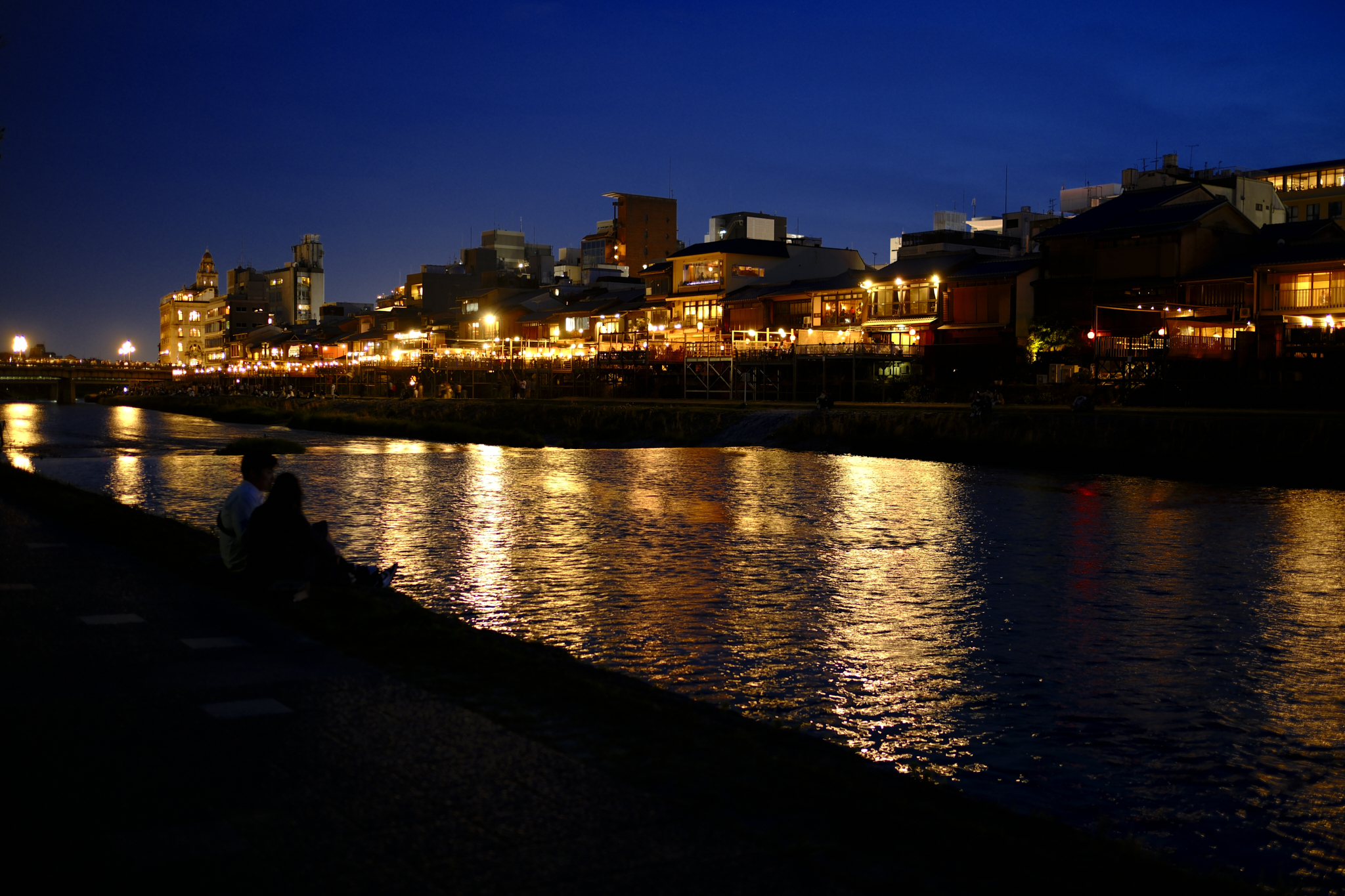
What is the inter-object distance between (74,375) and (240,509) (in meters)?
126

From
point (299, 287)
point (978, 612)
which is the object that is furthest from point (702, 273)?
point (299, 287)

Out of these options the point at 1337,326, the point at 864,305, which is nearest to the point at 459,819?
the point at 1337,326

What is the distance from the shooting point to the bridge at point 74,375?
113m

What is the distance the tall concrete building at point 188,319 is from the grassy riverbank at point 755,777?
168525 millimetres

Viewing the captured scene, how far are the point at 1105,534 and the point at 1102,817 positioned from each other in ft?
46.1

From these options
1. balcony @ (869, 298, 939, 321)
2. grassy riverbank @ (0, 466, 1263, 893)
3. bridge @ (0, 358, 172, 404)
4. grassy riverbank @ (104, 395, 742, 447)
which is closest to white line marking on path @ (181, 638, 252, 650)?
grassy riverbank @ (0, 466, 1263, 893)

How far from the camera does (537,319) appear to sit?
85.0 m

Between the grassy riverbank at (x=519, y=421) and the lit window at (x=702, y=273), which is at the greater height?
the lit window at (x=702, y=273)

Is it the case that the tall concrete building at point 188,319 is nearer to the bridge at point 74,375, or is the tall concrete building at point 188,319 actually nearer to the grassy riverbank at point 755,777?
the bridge at point 74,375

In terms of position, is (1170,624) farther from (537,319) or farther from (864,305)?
(537,319)

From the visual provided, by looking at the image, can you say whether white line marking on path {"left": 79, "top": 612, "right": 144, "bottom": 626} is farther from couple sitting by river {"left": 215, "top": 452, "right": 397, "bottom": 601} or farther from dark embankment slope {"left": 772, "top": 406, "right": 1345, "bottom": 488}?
dark embankment slope {"left": 772, "top": 406, "right": 1345, "bottom": 488}

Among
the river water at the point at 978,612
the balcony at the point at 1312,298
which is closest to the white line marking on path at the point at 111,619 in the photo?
the river water at the point at 978,612

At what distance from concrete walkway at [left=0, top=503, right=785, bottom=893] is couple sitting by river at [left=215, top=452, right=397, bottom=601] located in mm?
2003

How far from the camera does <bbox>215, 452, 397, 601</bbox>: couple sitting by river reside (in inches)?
375
